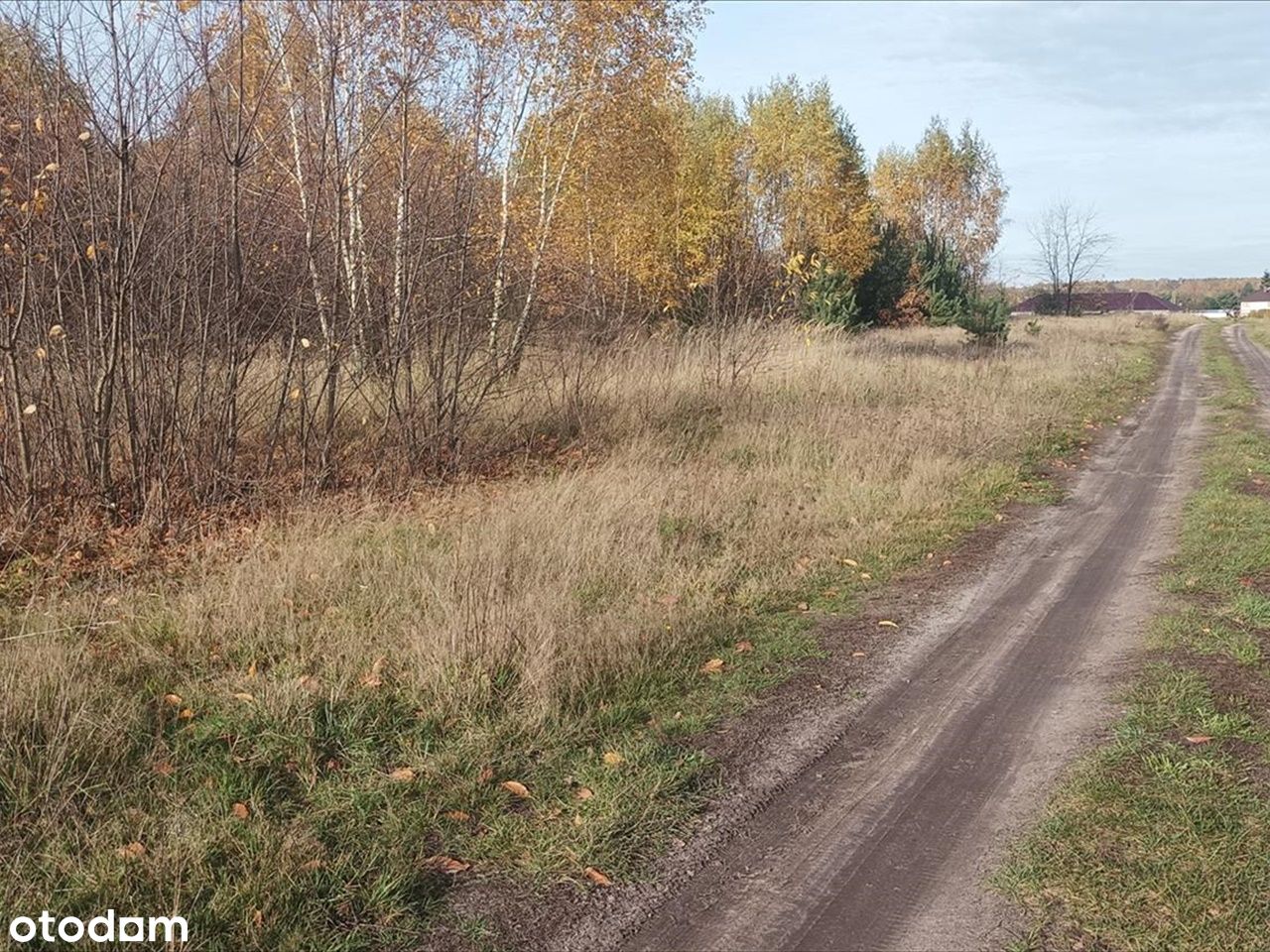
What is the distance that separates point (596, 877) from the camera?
3.29 m

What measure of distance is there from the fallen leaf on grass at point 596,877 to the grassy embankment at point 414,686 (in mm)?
32

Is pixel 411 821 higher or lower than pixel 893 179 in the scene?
lower

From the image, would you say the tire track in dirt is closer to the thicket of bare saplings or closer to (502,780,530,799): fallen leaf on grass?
the thicket of bare saplings

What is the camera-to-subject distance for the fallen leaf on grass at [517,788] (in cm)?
383

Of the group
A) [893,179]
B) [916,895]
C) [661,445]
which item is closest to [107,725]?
[916,895]

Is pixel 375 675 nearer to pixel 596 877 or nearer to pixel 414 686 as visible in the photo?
pixel 414 686

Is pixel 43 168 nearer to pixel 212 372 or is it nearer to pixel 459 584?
pixel 212 372

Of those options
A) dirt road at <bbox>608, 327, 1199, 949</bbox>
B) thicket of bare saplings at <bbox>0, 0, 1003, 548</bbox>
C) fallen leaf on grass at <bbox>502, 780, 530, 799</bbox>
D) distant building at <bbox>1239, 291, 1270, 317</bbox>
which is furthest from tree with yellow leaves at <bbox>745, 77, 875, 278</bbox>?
distant building at <bbox>1239, 291, 1270, 317</bbox>

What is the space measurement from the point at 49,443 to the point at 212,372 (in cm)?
137

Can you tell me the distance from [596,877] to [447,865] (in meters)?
0.57

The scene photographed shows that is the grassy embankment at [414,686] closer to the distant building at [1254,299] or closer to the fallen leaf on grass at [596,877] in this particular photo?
the fallen leaf on grass at [596,877]

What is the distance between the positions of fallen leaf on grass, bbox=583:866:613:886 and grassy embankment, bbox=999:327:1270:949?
56.6 inches

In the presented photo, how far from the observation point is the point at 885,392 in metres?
15.4

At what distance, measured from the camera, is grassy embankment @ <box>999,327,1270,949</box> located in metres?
2.96
